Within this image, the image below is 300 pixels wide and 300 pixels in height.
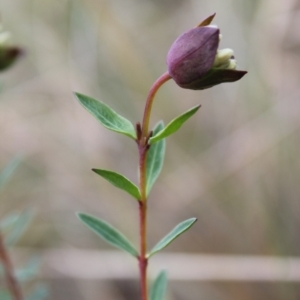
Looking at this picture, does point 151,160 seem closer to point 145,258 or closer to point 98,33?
point 145,258

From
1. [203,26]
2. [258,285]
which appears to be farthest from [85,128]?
[203,26]

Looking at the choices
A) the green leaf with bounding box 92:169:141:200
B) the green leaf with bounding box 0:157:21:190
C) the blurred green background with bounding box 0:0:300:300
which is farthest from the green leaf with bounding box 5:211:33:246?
the blurred green background with bounding box 0:0:300:300

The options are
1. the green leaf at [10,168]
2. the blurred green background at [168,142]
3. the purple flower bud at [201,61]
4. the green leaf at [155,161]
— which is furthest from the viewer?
the blurred green background at [168,142]

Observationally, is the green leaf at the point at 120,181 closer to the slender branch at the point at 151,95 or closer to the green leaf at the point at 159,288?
the slender branch at the point at 151,95

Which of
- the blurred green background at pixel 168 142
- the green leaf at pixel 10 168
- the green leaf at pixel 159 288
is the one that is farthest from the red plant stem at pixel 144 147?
the blurred green background at pixel 168 142

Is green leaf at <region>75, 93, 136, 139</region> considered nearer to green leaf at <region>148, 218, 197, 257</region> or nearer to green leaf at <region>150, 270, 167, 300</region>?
green leaf at <region>148, 218, 197, 257</region>

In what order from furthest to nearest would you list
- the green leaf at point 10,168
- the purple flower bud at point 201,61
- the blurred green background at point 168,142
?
the blurred green background at point 168,142
the green leaf at point 10,168
the purple flower bud at point 201,61

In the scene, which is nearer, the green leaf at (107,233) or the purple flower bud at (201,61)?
the purple flower bud at (201,61)

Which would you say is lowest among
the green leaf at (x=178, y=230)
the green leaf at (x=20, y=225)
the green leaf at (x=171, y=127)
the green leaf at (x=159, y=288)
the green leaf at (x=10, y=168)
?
the green leaf at (x=159, y=288)
